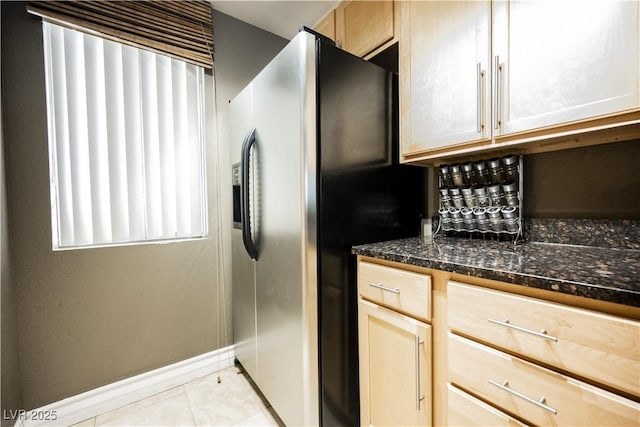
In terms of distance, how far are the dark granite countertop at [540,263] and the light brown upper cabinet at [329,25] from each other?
4.70ft

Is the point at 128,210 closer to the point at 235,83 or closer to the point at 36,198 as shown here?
the point at 36,198

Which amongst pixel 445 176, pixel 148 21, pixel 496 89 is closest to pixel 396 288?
pixel 445 176

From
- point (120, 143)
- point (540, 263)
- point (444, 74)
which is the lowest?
point (540, 263)

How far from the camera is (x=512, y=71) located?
3.06 ft

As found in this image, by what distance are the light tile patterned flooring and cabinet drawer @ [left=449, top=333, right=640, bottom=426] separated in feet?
3.50

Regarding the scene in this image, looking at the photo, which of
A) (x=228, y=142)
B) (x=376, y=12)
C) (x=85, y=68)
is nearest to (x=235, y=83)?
(x=228, y=142)

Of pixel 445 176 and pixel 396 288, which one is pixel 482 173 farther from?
pixel 396 288

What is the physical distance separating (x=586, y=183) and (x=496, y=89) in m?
0.53

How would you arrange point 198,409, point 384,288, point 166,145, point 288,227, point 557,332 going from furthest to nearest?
1. point 166,145
2. point 198,409
3. point 288,227
4. point 384,288
5. point 557,332

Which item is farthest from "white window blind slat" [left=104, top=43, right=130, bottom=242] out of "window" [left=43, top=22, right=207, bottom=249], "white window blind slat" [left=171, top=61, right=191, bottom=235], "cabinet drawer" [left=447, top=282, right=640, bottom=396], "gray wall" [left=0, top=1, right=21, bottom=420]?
"cabinet drawer" [left=447, top=282, right=640, bottom=396]

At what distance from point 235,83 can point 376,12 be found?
1050 mm

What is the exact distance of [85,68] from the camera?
4.66ft

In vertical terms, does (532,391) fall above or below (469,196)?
below

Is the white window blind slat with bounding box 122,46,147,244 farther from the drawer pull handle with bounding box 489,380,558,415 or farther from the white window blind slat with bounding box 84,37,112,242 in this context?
the drawer pull handle with bounding box 489,380,558,415
